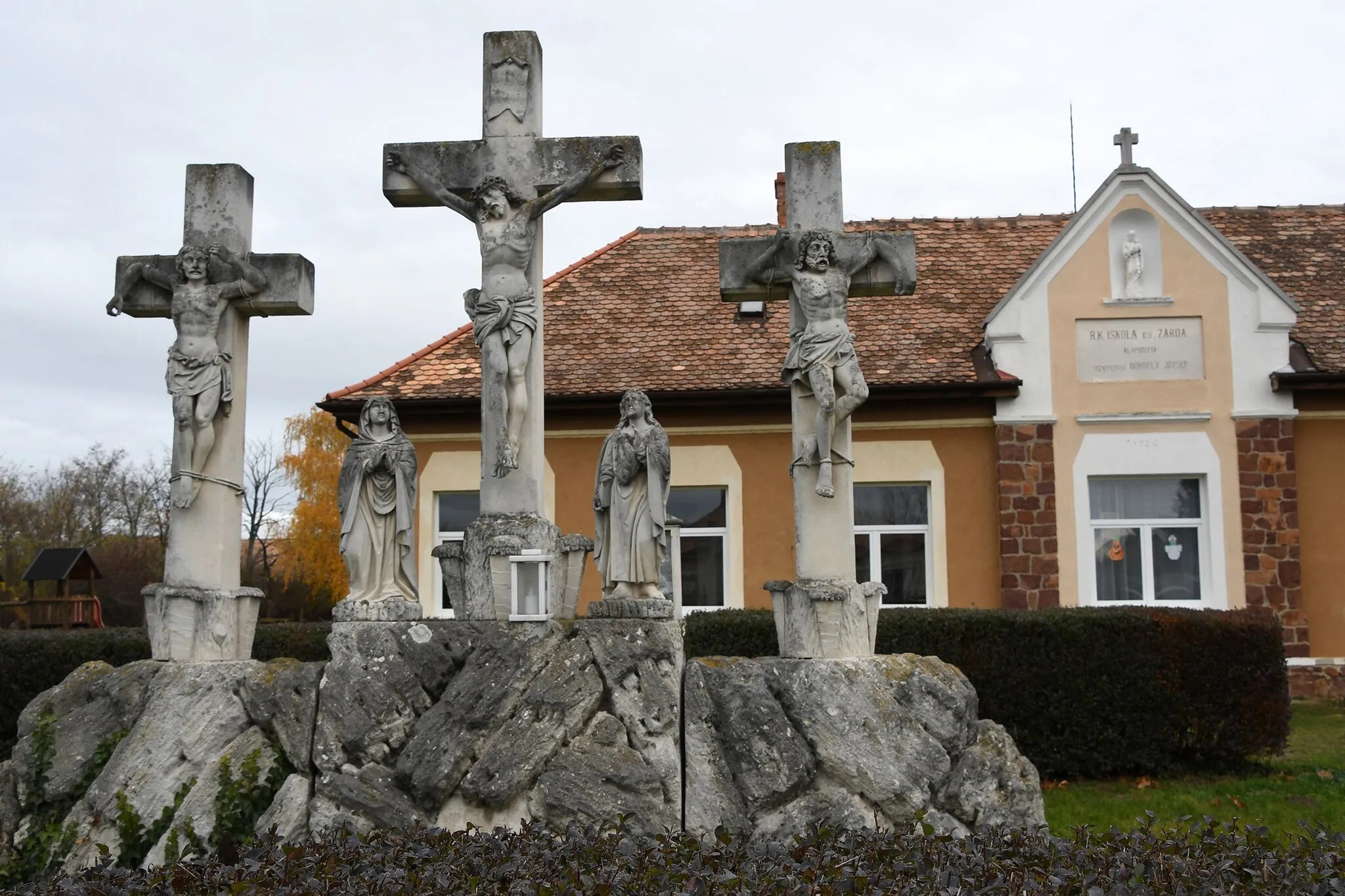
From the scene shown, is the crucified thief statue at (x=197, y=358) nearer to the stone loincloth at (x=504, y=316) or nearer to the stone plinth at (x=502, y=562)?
the stone loincloth at (x=504, y=316)

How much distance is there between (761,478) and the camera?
48.1 feet

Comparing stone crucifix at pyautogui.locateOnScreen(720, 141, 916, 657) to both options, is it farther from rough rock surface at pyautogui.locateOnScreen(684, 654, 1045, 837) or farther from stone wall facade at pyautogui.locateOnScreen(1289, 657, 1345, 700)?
stone wall facade at pyautogui.locateOnScreen(1289, 657, 1345, 700)

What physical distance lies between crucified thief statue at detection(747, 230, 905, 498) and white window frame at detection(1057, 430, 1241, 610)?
8.34 meters

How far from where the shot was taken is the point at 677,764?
5.88m

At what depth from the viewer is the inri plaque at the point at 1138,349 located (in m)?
14.3

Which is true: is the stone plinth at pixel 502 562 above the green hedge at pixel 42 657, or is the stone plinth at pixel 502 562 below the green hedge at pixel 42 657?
above

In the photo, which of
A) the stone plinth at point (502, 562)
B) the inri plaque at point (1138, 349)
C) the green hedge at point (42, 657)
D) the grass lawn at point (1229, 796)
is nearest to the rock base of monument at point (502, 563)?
the stone plinth at point (502, 562)

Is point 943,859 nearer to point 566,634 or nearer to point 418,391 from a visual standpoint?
point 566,634

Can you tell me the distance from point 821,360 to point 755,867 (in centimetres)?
322

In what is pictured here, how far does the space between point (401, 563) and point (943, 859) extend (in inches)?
142

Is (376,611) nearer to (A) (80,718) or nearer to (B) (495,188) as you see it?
(A) (80,718)

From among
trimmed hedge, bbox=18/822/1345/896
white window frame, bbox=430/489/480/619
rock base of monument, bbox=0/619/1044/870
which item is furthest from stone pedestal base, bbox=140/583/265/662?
white window frame, bbox=430/489/480/619

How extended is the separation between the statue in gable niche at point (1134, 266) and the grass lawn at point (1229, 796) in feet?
19.3

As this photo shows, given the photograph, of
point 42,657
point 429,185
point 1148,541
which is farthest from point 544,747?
point 1148,541
